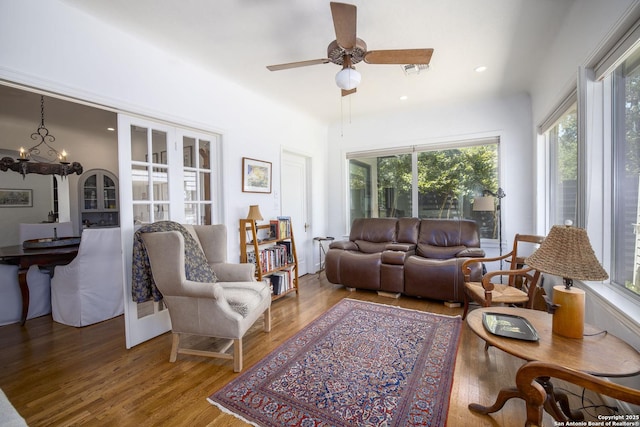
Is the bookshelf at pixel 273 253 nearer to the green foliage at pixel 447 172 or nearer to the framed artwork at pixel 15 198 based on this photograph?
the green foliage at pixel 447 172

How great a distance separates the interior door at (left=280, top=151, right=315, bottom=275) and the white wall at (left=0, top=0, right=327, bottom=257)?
0.33 meters

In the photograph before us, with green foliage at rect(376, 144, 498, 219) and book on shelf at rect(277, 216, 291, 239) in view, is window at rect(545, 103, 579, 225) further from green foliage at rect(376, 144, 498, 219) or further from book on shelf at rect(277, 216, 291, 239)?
book on shelf at rect(277, 216, 291, 239)

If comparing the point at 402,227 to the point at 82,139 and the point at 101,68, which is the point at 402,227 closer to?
the point at 101,68

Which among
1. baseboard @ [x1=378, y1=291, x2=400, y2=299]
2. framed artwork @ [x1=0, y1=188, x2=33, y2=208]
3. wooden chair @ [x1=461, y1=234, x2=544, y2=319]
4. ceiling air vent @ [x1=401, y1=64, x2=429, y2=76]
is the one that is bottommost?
baseboard @ [x1=378, y1=291, x2=400, y2=299]

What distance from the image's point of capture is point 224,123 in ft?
10.8

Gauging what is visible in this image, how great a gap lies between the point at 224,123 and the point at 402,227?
2.90 meters

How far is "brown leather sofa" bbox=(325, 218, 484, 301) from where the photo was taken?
11.1 ft

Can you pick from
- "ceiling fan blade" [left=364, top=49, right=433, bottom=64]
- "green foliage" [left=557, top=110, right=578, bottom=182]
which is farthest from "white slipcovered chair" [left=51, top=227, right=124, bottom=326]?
"green foliage" [left=557, top=110, right=578, bottom=182]

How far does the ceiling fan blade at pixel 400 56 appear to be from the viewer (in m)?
2.00

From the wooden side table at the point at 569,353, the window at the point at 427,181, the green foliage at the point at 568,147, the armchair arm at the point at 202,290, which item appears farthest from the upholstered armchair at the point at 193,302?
the window at the point at 427,181

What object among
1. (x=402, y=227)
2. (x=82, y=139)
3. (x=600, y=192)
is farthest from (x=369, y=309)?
(x=82, y=139)

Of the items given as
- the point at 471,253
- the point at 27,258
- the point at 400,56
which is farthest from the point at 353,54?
the point at 27,258

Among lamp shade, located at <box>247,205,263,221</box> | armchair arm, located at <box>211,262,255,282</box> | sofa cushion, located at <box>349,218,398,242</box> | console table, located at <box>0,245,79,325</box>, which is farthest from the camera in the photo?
sofa cushion, located at <box>349,218,398,242</box>

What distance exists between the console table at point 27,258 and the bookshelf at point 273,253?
1.80 meters
